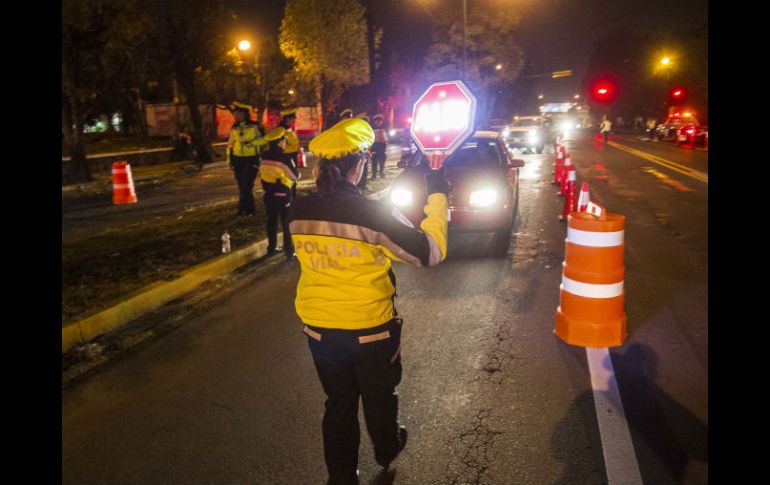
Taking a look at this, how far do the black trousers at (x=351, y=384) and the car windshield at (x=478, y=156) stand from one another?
21.4 ft

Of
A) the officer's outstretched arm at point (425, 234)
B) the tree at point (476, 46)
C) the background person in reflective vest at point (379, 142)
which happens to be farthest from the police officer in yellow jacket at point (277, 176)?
the tree at point (476, 46)

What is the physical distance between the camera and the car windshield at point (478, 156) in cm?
915

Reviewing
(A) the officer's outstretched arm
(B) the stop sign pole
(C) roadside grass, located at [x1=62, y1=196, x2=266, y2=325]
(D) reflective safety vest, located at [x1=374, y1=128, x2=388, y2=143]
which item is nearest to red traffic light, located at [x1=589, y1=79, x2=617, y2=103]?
(D) reflective safety vest, located at [x1=374, y1=128, x2=388, y2=143]

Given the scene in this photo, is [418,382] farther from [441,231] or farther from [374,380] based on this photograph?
[441,231]

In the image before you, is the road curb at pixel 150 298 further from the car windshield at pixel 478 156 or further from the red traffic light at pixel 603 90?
the red traffic light at pixel 603 90

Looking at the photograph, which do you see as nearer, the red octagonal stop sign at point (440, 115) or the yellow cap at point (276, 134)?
the red octagonal stop sign at point (440, 115)

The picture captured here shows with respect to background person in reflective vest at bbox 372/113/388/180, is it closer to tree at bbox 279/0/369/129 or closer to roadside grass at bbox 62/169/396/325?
roadside grass at bbox 62/169/396/325

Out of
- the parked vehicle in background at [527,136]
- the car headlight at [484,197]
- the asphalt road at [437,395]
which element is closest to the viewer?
the asphalt road at [437,395]

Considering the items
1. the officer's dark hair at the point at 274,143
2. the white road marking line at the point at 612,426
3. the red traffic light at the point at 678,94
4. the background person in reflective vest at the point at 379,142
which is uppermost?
the red traffic light at the point at 678,94

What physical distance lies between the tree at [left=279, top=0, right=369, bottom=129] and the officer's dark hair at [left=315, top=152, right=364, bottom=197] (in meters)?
32.4

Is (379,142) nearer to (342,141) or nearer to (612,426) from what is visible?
(612,426)

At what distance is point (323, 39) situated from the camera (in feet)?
111

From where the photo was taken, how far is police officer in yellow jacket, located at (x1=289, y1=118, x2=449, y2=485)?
8.37ft

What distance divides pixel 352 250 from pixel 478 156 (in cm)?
723
